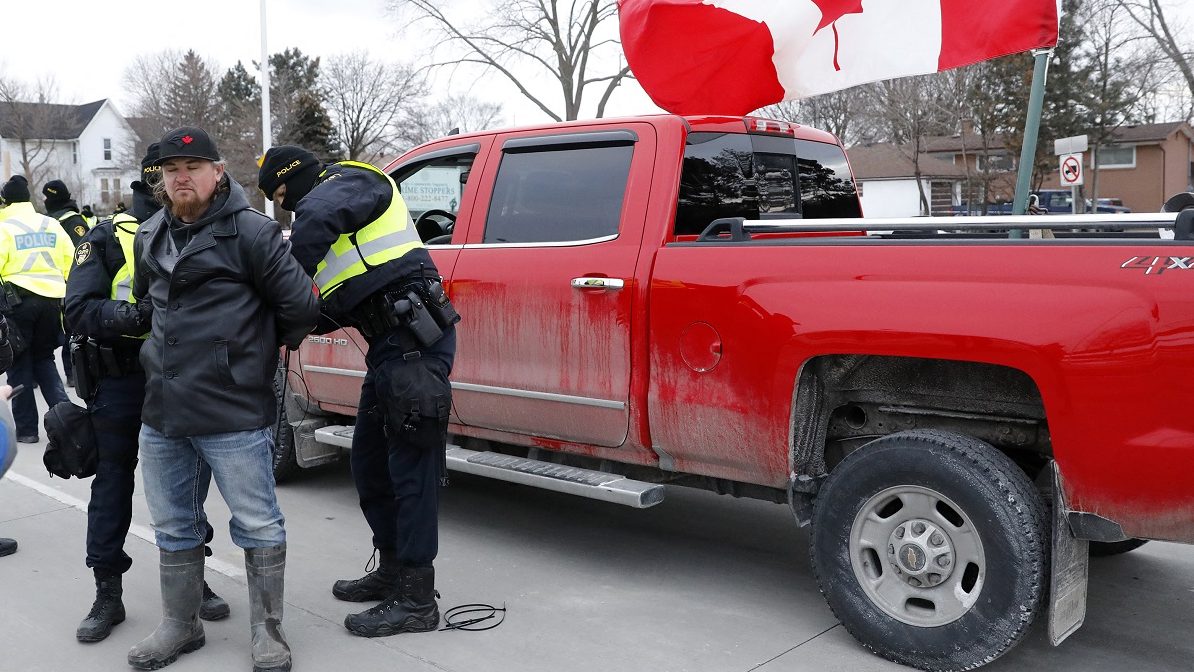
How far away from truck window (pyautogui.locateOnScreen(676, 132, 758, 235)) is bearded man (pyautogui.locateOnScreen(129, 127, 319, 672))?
1.71 m

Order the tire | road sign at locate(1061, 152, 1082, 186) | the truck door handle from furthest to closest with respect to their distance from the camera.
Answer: road sign at locate(1061, 152, 1082, 186), the tire, the truck door handle

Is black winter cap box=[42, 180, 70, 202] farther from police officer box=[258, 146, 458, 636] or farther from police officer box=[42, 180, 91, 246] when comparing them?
police officer box=[258, 146, 458, 636]

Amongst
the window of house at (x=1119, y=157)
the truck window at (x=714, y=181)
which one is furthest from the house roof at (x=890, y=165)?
the truck window at (x=714, y=181)

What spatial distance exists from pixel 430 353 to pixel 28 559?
2.50 m

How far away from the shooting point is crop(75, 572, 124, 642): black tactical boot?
387cm

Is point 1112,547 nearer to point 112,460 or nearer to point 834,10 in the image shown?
point 834,10

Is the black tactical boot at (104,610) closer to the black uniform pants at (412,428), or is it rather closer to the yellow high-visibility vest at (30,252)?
the black uniform pants at (412,428)

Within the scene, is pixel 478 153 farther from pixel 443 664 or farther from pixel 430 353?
pixel 443 664

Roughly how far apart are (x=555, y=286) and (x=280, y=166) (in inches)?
49.8

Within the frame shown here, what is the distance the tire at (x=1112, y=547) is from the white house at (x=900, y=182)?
49.5 meters

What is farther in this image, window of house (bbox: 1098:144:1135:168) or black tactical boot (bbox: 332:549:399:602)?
window of house (bbox: 1098:144:1135:168)

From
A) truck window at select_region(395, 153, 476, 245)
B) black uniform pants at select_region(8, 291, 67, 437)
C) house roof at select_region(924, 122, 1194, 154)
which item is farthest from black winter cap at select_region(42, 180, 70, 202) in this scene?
house roof at select_region(924, 122, 1194, 154)

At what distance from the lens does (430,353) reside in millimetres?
Result: 3916

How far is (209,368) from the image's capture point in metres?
3.35
